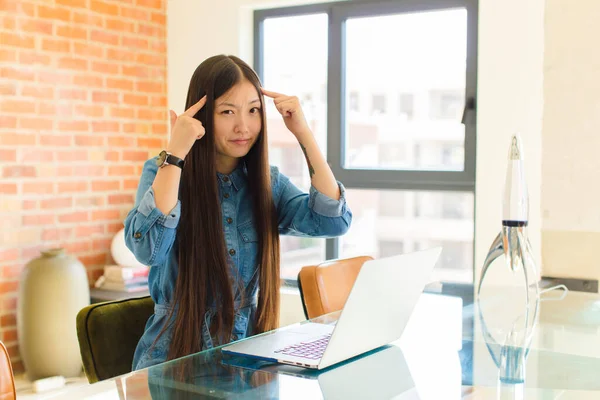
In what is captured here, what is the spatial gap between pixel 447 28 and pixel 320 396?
2.86 metres

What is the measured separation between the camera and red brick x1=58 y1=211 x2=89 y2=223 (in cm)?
386

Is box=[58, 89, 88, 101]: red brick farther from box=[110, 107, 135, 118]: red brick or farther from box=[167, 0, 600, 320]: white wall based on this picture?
box=[167, 0, 600, 320]: white wall

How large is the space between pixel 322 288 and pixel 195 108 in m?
0.63

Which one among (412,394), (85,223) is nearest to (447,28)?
(85,223)

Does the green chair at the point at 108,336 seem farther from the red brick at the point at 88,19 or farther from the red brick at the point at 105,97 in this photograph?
the red brick at the point at 88,19

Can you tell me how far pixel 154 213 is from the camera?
170 centimetres

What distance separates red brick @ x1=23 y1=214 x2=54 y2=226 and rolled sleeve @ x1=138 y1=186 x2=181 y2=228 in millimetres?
2184

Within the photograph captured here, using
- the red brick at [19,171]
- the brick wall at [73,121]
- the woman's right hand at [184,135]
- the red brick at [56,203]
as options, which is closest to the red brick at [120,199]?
the brick wall at [73,121]

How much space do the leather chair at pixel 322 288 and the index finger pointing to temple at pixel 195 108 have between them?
57 cm

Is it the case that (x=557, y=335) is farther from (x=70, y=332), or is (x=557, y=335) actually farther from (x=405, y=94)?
(x=70, y=332)

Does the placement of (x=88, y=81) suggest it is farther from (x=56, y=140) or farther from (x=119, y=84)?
(x=56, y=140)

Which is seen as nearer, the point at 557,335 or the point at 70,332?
the point at 557,335

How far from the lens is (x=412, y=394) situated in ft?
3.83

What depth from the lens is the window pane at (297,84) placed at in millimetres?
4082
